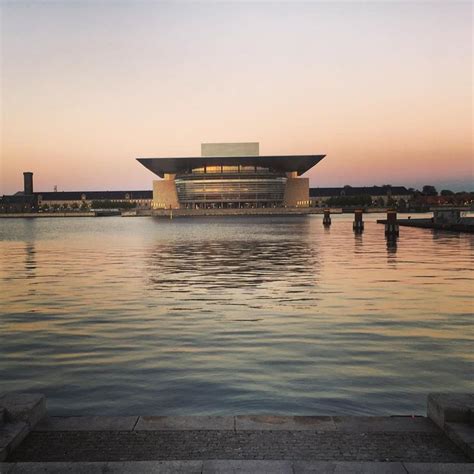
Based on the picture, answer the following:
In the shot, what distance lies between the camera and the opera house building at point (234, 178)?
172 meters

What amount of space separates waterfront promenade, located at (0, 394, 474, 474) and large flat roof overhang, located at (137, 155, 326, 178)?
535 feet

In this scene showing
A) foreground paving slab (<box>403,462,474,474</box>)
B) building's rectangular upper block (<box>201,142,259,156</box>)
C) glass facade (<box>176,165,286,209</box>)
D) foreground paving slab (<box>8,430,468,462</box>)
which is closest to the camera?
foreground paving slab (<box>403,462,474,474</box>)

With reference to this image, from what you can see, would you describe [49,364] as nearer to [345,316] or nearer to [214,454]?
[214,454]

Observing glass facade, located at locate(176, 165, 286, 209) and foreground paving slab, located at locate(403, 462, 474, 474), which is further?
glass facade, located at locate(176, 165, 286, 209)

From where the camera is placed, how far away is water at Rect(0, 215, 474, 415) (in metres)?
8.02

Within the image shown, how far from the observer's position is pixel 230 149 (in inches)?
6969

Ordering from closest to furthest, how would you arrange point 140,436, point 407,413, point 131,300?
point 140,436, point 407,413, point 131,300

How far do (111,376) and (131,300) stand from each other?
799 centimetres

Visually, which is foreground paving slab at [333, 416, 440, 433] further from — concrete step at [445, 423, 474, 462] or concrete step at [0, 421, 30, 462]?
concrete step at [0, 421, 30, 462]

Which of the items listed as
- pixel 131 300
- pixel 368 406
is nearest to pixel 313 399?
pixel 368 406

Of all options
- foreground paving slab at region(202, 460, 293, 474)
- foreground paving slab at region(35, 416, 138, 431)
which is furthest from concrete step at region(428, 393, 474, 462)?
foreground paving slab at region(35, 416, 138, 431)

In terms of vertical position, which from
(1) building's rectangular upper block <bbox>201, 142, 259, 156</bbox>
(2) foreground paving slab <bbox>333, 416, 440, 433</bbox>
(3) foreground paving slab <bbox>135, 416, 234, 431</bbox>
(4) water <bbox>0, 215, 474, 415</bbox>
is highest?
(1) building's rectangular upper block <bbox>201, 142, 259, 156</bbox>

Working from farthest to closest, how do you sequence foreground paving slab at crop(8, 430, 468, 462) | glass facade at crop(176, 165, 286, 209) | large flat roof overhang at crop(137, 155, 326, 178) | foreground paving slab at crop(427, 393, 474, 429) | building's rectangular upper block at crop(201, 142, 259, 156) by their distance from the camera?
building's rectangular upper block at crop(201, 142, 259, 156), glass facade at crop(176, 165, 286, 209), large flat roof overhang at crop(137, 155, 326, 178), foreground paving slab at crop(427, 393, 474, 429), foreground paving slab at crop(8, 430, 468, 462)

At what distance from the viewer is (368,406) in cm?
753
